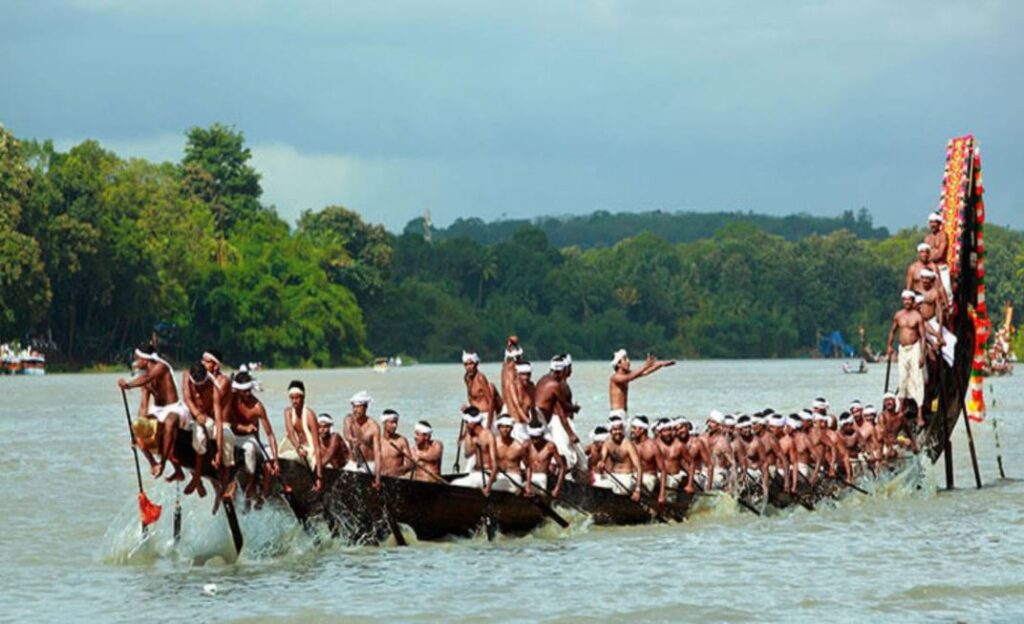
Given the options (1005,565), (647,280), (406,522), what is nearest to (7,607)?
(406,522)

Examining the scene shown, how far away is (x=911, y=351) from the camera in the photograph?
93.8ft

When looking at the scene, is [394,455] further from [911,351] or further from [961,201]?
[961,201]

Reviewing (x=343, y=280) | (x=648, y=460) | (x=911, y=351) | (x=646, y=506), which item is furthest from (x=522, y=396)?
(x=343, y=280)

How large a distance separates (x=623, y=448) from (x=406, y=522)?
3.31m

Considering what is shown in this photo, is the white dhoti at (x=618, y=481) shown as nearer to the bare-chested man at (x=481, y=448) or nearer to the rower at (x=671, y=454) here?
the rower at (x=671, y=454)

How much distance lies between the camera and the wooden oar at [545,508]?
22.8 meters

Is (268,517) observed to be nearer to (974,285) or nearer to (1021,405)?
(974,285)

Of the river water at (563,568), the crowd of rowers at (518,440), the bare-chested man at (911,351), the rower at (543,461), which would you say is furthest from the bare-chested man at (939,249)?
the rower at (543,461)

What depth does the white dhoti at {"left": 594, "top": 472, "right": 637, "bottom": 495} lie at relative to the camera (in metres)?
24.0

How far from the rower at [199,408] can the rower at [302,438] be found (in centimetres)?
116

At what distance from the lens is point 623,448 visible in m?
24.0

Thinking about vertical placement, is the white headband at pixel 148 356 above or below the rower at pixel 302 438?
above

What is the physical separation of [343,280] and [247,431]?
346ft

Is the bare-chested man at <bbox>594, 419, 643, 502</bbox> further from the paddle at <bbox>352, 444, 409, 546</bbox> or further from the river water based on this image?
the paddle at <bbox>352, 444, 409, 546</bbox>
